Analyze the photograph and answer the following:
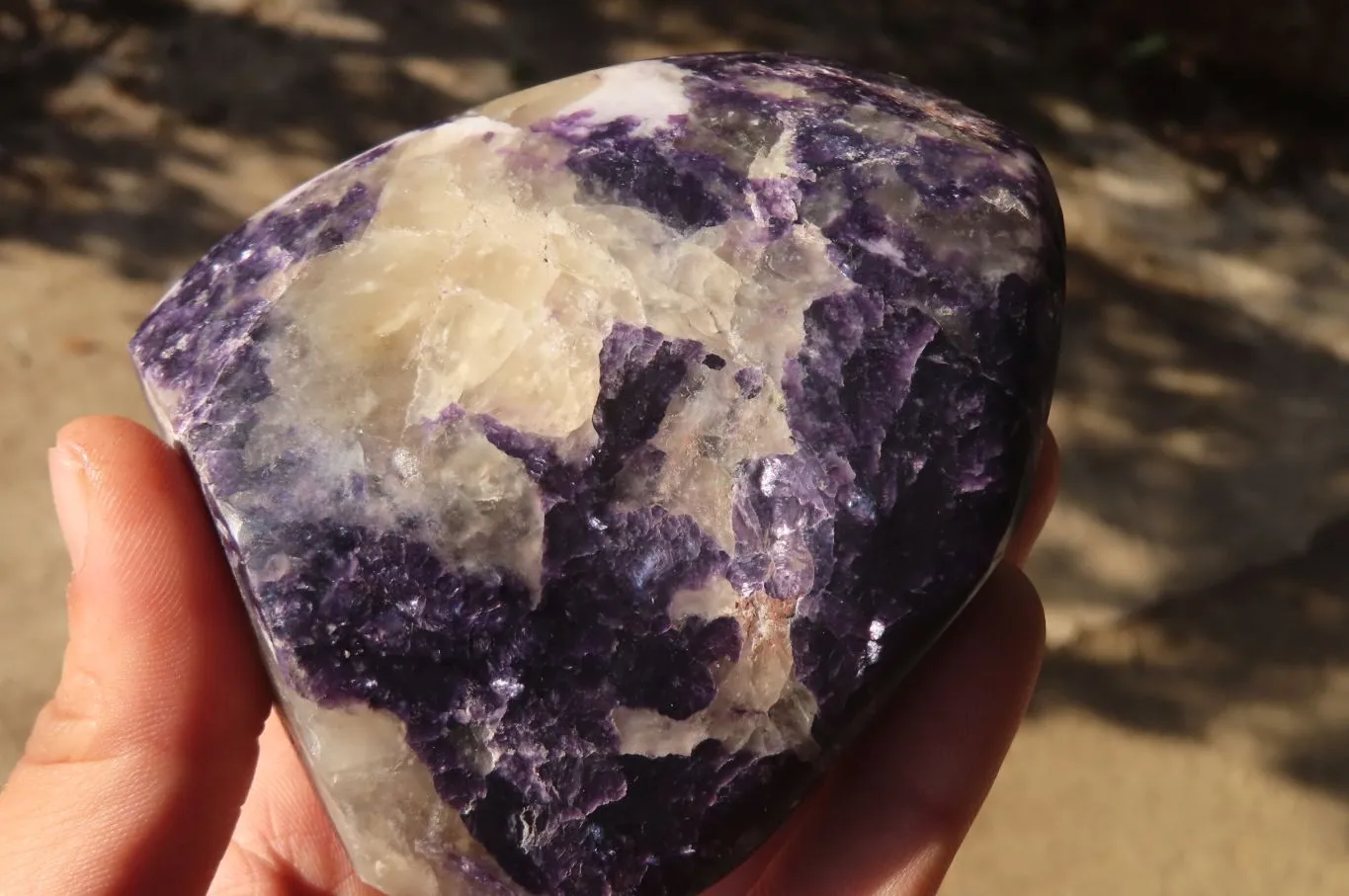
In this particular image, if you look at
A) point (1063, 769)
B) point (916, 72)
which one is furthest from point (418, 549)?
point (916, 72)

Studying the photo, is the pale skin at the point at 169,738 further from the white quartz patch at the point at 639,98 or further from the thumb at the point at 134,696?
the white quartz patch at the point at 639,98

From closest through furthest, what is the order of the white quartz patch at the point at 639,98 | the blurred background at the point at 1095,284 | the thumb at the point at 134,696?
1. the thumb at the point at 134,696
2. the white quartz patch at the point at 639,98
3. the blurred background at the point at 1095,284

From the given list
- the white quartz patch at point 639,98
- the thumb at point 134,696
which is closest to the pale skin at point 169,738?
the thumb at point 134,696

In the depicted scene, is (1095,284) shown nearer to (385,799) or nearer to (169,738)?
(385,799)

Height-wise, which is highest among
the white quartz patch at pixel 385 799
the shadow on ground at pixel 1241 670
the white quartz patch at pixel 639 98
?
the white quartz patch at pixel 639 98

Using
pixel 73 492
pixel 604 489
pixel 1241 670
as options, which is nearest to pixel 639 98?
pixel 604 489

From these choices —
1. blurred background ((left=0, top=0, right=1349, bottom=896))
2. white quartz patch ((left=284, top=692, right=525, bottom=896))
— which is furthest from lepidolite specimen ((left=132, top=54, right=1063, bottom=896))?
blurred background ((left=0, top=0, right=1349, bottom=896))

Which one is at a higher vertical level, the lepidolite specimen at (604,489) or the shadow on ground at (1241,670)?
the lepidolite specimen at (604,489)
